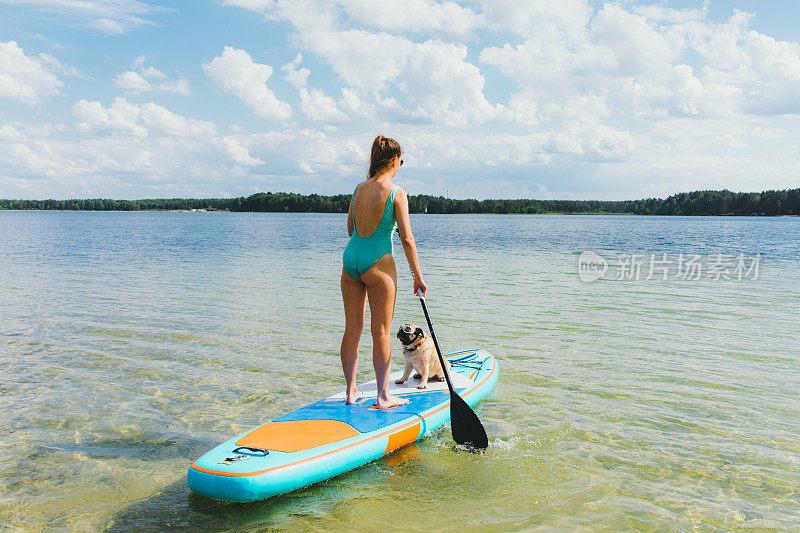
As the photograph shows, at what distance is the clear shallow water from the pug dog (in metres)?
0.78

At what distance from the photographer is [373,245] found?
202 inches

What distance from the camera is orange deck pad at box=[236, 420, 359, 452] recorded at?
4.60m

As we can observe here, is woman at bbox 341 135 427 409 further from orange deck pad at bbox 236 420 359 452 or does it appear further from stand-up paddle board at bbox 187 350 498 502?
orange deck pad at bbox 236 420 359 452

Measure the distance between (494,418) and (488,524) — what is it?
219cm

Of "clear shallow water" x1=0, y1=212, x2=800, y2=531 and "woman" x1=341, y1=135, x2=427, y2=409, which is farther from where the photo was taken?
"woman" x1=341, y1=135, x2=427, y2=409

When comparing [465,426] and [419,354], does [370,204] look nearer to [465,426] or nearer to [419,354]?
[419,354]

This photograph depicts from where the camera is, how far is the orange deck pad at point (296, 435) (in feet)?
15.1

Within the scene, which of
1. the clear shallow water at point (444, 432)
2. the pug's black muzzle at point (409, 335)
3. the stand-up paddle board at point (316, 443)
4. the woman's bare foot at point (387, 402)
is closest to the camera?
the stand-up paddle board at point (316, 443)

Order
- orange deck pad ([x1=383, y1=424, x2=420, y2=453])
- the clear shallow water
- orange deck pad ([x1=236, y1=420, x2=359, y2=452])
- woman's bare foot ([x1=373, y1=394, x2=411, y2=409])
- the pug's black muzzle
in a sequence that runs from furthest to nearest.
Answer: the pug's black muzzle, woman's bare foot ([x1=373, y1=394, x2=411, y2=409]), orange deck pad ([x1=383, y1=424, x2=420, y2=453]), orange deck pad ([x1=236, y1=420, x2=359, y2=452]), the clear shallow water

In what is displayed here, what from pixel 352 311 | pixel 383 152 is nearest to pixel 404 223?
pixel 383 152

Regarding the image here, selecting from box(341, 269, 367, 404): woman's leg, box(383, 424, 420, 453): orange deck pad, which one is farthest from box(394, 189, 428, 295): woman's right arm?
box(383, 424, 420, 453): orange deck pad

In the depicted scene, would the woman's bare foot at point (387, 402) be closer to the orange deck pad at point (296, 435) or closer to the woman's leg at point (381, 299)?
the woman's leg at point (381, 299)

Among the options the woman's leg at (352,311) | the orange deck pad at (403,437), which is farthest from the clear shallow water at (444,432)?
the woman's leg at (352,311)

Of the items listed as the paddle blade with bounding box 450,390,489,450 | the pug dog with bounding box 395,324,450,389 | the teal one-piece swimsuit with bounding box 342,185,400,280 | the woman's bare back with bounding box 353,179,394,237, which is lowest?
the paddle blade with bounding box 450,390,489,450
